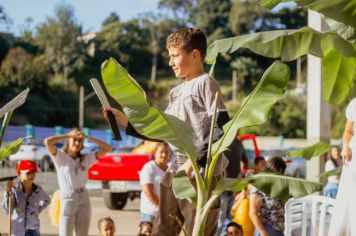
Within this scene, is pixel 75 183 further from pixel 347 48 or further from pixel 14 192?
pixel 347 48

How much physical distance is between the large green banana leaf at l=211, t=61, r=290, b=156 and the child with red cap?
3.72 meters

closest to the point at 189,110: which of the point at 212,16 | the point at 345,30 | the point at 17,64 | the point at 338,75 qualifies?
the point at 345,30

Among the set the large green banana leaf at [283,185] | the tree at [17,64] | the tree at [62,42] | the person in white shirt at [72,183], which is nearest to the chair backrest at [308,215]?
the large green banana leaf at [283,185]

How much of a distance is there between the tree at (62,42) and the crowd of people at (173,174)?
63.9 metres

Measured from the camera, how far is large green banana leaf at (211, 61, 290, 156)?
545cm

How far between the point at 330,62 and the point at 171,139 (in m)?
2.02

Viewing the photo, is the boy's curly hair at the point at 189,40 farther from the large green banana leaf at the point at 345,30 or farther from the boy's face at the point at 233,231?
the boy's face at the point at 233,231

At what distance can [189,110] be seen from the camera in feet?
18.3

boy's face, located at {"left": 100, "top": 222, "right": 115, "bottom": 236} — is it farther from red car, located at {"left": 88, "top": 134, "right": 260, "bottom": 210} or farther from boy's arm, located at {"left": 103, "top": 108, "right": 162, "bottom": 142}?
red car, located at {"left": 88, "top": 134, "right": 260, "bottom": 210}

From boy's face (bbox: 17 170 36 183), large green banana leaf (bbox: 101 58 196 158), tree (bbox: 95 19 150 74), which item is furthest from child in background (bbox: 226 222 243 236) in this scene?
tree (bbox: 95 19 150 74)

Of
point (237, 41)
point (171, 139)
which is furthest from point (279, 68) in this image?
point (171, 139)

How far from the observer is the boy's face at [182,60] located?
5574 mm

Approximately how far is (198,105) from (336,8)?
3.65ft

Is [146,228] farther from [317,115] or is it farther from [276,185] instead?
[317,115]
